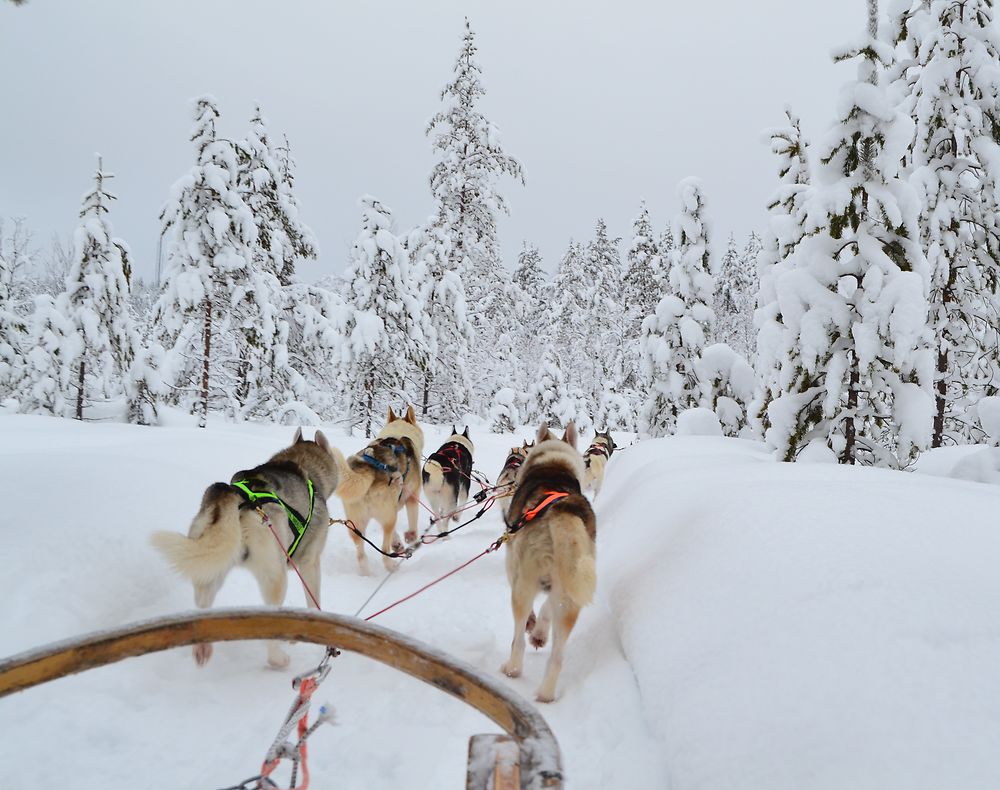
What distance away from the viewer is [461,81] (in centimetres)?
2103

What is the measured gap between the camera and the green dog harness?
11.0ft

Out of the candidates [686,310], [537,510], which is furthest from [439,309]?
[537,510]

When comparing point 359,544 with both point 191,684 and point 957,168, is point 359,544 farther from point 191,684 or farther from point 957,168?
point 957,168

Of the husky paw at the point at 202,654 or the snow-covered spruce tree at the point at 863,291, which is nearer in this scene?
the husky paw at the point at 202,654

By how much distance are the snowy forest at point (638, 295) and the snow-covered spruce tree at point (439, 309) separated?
93mm

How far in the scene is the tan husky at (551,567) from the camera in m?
3.09

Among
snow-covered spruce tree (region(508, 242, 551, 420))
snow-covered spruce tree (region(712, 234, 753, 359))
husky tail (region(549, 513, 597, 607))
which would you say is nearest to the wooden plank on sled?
husky tail (region(549, 513, 597, 607))

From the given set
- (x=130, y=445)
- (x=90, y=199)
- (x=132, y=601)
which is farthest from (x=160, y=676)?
(x=90, y=199)

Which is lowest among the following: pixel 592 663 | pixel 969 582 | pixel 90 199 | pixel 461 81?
pixel 592 663

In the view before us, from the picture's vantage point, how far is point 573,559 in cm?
315

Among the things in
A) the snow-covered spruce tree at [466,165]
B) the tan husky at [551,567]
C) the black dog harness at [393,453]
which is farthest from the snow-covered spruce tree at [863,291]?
the snow-covered spruce tree at [466,165]

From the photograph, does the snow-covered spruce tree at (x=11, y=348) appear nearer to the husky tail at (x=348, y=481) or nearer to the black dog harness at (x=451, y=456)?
the black dog harness at (x=451, y=456)

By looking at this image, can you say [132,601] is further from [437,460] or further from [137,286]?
[137,286]

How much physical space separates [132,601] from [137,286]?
3610 inches
